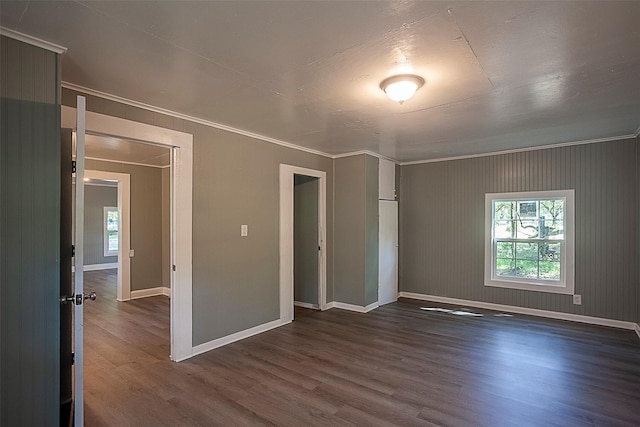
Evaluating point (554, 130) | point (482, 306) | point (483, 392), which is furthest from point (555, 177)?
point (483, 392)

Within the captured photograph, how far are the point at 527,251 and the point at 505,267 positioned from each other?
0.39 metres

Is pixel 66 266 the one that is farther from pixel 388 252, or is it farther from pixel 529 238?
pixel 529 238

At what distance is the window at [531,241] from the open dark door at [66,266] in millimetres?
5211

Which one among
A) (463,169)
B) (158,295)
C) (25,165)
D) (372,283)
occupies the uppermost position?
(463,169)

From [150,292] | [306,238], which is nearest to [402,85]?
[306,238]

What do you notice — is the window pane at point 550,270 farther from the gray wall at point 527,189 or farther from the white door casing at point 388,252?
the white door casing at point 388,252

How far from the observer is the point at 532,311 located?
487 cm

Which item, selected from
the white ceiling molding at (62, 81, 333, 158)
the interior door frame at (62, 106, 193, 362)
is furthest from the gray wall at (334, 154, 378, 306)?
Answer: the interior door frame at (62, 106, 193, 362)

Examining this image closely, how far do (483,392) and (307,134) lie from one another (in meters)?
3.12

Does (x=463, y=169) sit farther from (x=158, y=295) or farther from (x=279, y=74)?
(x=158, y=295)

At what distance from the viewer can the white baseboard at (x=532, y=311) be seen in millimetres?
4308

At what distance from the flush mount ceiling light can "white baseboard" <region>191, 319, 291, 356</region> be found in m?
3.00

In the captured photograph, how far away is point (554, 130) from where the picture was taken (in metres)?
3.90

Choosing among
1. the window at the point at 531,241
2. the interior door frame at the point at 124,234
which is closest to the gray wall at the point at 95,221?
the interior door frame at the point at 124,234
